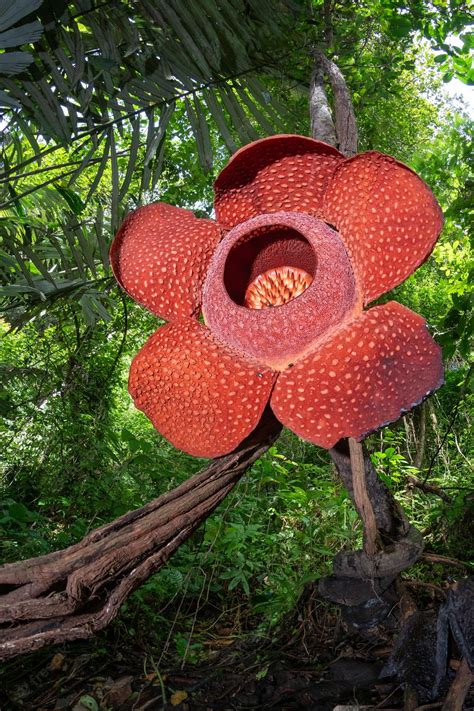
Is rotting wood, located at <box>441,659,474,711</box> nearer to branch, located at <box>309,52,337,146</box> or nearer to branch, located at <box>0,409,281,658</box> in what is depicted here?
branch, located at <box>0,409,281,658</box>

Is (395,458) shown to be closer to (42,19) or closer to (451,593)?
(451,593)

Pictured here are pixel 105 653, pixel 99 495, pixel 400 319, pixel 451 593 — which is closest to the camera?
pixel 400 319

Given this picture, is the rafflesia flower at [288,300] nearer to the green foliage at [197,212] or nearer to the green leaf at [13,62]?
the green foliage at [197,212]

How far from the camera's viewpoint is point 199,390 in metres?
0.49

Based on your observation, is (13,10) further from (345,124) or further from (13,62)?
(345,124)

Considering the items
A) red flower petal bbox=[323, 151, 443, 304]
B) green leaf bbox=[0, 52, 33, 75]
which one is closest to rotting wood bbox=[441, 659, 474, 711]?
red flower petal bbox=[323, 151, 443, 304]

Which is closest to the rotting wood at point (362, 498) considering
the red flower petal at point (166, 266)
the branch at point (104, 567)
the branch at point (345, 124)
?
the branch at point (104, 567)

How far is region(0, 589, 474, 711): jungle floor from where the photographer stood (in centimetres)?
71

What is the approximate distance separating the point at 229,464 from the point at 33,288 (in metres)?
0.72

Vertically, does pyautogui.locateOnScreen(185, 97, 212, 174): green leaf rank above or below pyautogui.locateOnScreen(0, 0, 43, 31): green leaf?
below

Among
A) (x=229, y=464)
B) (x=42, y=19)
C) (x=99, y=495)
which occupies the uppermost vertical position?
(x=42, y=19)

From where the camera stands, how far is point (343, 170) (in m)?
0.52

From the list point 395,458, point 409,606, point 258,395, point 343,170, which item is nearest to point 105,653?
point 409,606

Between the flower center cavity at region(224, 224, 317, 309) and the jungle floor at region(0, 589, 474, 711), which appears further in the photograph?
the jungle floor at region(0, 589, 474, 711)
